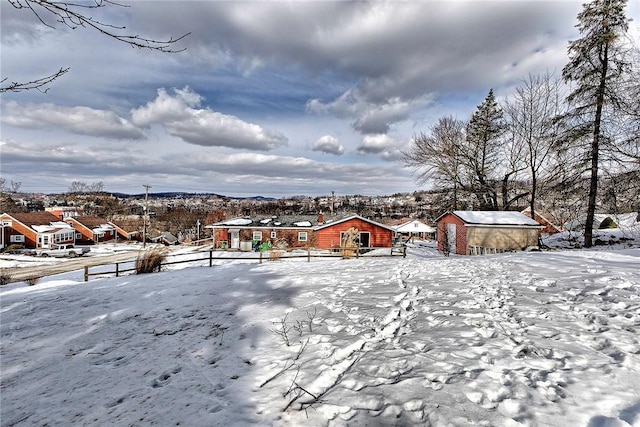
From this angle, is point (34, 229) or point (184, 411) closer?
point (184, 411)

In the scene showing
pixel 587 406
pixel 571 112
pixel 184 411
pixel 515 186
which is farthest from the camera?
pixel 515 186

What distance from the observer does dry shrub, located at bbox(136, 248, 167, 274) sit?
13602 millimetres

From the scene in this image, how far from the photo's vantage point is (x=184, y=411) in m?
3.39

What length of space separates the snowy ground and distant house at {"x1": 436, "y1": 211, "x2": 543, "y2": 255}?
1175cm

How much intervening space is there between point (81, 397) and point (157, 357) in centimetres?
108

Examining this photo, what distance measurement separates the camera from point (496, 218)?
20547mm

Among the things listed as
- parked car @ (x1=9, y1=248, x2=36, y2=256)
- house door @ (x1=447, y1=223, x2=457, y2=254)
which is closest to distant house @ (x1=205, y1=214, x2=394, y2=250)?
house door @ (x1=447, y1=223, x2=457, y2=254)

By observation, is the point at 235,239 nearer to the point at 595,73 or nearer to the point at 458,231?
the point at 458,231

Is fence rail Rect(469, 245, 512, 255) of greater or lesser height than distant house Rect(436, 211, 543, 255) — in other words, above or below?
below

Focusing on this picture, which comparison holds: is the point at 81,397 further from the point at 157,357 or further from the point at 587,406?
the point at 587,406

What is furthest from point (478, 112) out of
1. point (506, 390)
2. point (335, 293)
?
point (506, 390)

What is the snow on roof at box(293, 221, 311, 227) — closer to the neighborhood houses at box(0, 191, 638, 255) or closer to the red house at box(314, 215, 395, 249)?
the neighborhood houses at box(0, 191, 638, 255)

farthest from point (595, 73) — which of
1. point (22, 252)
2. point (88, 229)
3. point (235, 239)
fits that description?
point (88, 229)

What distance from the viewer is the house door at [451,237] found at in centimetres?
2332
